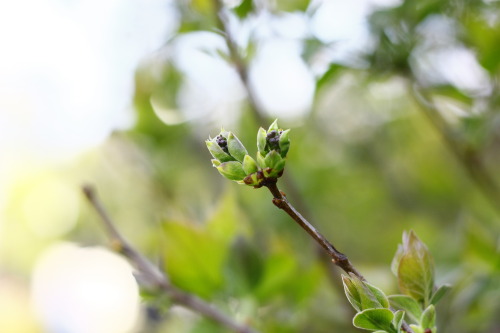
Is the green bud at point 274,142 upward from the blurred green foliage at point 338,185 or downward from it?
upward

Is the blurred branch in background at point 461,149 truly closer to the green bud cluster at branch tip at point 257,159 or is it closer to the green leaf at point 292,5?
the green leaf at point 292,5

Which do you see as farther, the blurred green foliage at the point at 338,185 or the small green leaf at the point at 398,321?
the blurred green foliage at the point at 338,185

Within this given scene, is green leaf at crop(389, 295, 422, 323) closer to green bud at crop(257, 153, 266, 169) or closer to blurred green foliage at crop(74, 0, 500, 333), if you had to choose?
green bud at crop(257, 153, 266, 169)

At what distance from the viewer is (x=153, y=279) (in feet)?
1.69

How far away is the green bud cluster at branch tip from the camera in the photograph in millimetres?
268

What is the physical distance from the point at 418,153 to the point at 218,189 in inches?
17.5

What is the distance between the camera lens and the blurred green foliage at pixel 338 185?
572 millimetres

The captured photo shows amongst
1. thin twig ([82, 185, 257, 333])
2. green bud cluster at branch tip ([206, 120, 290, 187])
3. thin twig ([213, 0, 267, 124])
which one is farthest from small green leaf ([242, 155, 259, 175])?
thin twig ([213, 0, 267, 124])

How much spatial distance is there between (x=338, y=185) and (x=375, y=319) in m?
0.74

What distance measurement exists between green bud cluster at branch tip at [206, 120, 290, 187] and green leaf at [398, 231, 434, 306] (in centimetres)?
10

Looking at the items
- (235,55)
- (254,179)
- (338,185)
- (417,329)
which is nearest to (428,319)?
(417,329)

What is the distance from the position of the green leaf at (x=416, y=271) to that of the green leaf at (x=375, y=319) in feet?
0.17

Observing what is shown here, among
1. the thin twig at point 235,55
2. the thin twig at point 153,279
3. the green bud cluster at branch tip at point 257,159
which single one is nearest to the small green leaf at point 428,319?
the green bud cluster at branch tip at point 257,159

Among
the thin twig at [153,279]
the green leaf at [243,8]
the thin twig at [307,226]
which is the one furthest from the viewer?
Result: the green leaf at [243,8]
